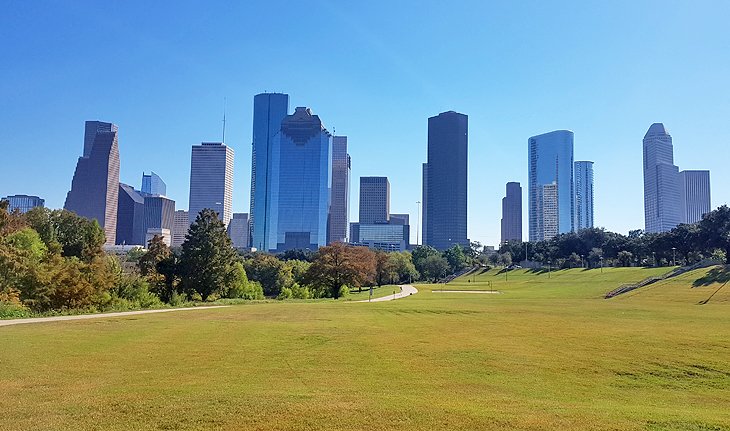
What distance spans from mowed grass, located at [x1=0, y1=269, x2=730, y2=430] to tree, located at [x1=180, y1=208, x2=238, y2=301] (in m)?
35.1

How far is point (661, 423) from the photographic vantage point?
11.3 m

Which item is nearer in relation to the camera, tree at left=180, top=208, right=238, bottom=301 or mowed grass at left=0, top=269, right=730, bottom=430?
mowed grass at left=0, top=269, right=730, bottom=430

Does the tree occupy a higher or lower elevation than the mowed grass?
higher

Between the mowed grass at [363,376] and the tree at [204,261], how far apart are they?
3508 cm

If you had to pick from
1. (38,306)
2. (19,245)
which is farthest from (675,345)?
(19,245)

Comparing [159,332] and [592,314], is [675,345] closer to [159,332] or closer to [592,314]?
[592,314]

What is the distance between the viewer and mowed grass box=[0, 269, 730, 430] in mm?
11273

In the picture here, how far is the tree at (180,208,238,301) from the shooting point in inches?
2576

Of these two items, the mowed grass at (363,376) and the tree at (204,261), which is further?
the tree at (204,261)

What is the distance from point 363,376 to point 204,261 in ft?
175

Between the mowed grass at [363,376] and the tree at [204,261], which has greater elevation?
the tree at [204,261]

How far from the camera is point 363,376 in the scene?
52.2 ft

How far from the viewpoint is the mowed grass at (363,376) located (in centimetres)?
1127

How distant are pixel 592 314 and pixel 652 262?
107853mm
